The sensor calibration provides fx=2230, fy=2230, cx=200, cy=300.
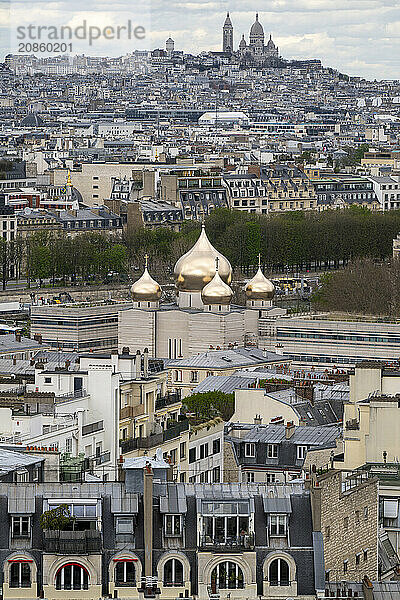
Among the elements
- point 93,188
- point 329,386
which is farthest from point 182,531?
point 93,188

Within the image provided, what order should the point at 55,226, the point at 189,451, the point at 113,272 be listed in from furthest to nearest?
the point at 55,226 < the point at 113,272 < the point at 189,451

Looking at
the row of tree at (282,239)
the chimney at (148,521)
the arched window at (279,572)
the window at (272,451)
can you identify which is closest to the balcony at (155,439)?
the window at (272,451)

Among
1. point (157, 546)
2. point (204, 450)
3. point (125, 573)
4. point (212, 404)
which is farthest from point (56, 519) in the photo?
point (212, 404)

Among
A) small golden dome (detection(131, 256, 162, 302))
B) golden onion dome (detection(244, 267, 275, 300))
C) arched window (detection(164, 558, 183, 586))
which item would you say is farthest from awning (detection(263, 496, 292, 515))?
golden onion dome (detection(244, 267, 275, 300))

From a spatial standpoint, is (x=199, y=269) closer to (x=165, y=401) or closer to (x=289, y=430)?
(x=165, y=401)

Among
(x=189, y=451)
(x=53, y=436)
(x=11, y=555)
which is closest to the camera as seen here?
(x=11, y=555)

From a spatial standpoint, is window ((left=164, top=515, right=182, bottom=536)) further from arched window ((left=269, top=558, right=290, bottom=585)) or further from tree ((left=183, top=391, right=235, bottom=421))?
tree ((left=183, top=391, right=235, bottom=421))

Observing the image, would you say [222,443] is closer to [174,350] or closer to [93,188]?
[174,350]
